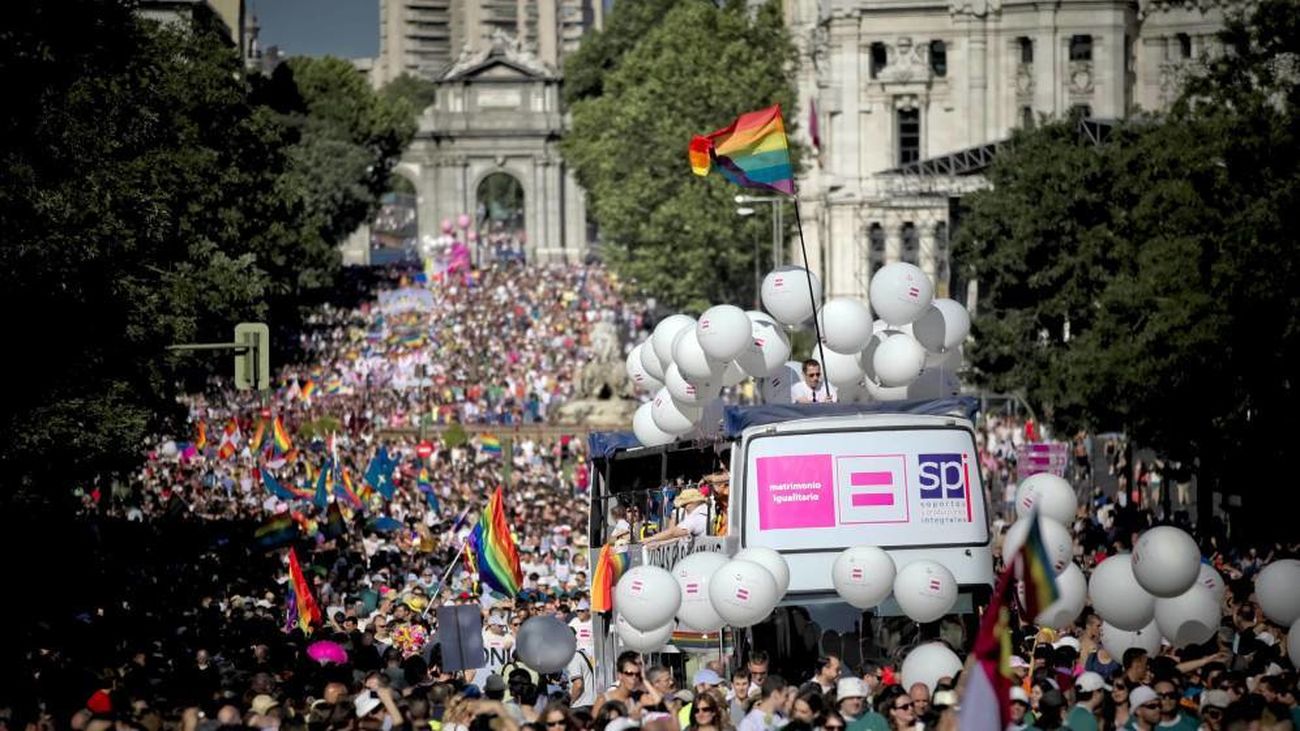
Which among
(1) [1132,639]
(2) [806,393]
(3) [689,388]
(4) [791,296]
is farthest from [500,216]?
(1) [1132,639]

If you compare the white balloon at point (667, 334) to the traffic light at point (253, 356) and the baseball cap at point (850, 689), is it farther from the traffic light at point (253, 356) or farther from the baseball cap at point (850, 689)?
the baseball cap at point (850, 689)

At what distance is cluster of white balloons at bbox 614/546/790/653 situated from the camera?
21.1 metres

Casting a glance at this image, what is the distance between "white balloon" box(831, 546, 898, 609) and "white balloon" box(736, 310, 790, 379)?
9.58 feet

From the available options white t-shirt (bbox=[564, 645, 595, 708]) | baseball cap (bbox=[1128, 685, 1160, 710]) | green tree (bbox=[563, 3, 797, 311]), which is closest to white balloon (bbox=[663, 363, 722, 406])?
white t-shirt (bbox=[564, 645, 595, 708])

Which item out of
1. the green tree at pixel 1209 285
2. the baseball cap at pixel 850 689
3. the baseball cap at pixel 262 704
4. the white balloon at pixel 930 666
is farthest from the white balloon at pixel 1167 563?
the green tree at pixel 1209 285

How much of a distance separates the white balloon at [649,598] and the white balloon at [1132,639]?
3333 millimetres

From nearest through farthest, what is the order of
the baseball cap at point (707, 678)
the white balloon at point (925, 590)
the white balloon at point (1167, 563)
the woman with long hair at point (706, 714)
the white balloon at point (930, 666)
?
the woman with long hair at point (706, 714)
the white balloon at point (1167, 563)
the white balloon at point (930, 666)
the baseball cap at point (707, 678)
the white balloon at point (925, 590)

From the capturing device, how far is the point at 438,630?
23.1 metres

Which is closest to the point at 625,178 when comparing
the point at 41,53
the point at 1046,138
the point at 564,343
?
the point at 564,343

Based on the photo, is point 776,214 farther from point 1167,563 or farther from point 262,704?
point 262,704

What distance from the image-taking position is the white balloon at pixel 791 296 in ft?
81.0

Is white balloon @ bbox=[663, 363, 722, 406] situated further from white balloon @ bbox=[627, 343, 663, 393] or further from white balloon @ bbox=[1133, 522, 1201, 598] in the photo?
white balloon @ bbox=[1133, 522, 1201, 598]

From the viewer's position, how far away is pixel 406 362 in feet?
282

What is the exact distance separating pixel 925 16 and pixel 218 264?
101ft
